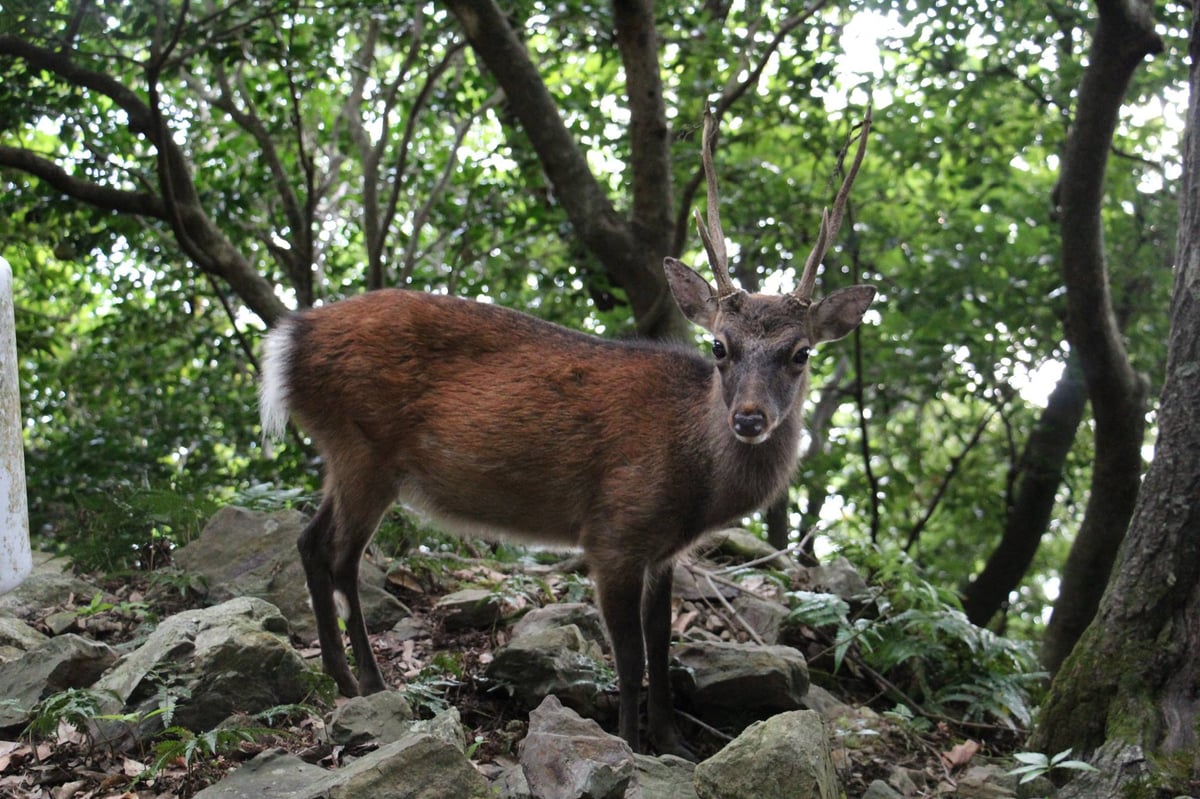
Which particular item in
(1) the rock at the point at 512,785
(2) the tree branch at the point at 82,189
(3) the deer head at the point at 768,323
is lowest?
(1) the rock at the point at 512,785

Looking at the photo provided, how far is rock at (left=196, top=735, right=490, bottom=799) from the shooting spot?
3.54 metres

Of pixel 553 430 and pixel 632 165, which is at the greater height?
pixel 632 165

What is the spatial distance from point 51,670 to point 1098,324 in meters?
7.22

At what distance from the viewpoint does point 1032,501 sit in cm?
1239

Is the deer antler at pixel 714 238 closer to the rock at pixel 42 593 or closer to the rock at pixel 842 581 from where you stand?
the rock at pixel 842 581

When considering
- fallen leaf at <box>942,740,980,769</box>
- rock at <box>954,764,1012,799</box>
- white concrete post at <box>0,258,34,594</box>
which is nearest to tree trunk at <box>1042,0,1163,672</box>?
fallen leaf at <box>942,740,980,769</box>

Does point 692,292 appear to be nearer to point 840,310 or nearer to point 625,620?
point 840,310

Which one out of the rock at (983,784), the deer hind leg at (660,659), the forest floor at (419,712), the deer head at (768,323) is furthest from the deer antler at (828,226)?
the rock at (983,784)

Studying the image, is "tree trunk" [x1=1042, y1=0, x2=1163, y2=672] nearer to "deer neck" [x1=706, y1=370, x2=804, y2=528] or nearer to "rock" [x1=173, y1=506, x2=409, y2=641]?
"deer neck" [x1=706, y1=370, x2=804, y2=528]

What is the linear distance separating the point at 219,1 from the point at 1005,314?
7399 millimetres

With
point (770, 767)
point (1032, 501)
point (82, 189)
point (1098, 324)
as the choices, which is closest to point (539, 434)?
point (770, 767)

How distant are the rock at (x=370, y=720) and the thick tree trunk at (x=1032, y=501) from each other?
874 centimetres

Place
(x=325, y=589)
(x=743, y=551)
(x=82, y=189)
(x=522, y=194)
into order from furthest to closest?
(x=522, y=194), (x=82, y=189), (x=743, y=551), (x=325, y=589)

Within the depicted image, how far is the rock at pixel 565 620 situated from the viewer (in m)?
5.84
